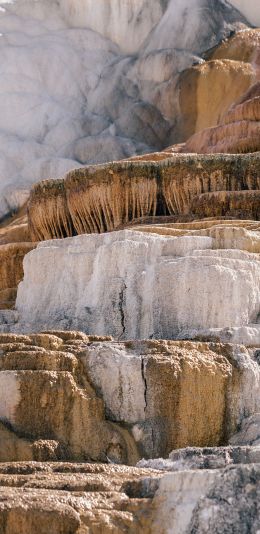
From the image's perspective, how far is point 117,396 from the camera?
11539mm

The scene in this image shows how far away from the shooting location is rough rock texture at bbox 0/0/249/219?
36.8 meters

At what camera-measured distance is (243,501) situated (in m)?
7.55

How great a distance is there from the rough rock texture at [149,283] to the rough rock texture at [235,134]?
9769 millimetres

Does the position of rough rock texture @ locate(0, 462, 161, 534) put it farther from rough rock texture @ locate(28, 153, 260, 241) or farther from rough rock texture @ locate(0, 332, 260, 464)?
rough rock texture @ locate(28, 153, 260, 241)

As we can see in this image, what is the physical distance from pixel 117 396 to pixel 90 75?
29208mm

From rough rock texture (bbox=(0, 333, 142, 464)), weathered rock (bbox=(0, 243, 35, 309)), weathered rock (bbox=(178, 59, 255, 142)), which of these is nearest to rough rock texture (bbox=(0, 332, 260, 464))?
rough rock texture (bbox=(0, 333, 142, 464))

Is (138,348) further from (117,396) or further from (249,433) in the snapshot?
(249,433)

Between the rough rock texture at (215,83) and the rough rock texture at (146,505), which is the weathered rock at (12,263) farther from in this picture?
the rough rock texture at (215,83)

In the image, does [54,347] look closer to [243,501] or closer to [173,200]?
[243,501]

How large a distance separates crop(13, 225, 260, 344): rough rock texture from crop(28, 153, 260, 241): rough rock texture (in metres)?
4.79

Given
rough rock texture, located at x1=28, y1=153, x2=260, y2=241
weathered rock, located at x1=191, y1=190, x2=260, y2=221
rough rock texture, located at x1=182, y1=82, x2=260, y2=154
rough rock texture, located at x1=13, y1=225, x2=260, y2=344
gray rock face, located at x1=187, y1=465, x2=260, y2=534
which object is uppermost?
rough rock texture, located at x1=182, y1=82, x2=260, y2=154

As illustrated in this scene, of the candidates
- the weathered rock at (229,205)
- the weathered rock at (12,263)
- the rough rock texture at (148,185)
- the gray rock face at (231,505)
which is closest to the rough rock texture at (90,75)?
the rough rock texture at (148,185)

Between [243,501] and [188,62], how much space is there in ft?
102

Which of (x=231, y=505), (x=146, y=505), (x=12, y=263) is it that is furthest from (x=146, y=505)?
(x=12, y=263)
